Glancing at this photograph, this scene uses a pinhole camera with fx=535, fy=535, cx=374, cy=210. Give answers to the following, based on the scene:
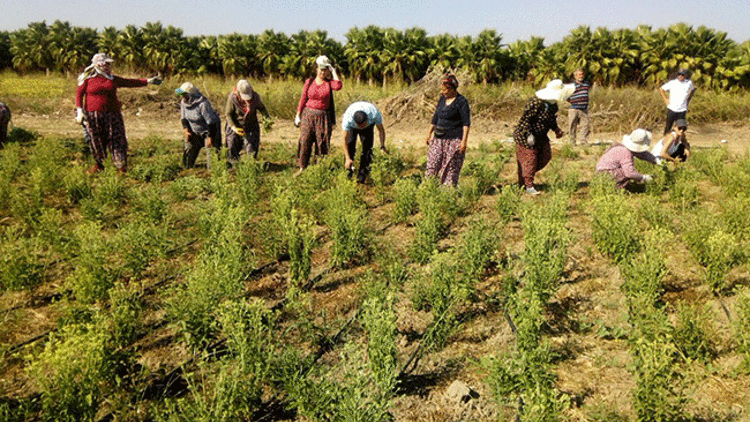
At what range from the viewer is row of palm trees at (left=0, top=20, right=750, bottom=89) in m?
17.3

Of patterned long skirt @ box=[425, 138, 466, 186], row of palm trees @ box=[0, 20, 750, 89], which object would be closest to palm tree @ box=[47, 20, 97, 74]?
row of palm trees @ box=[0, 20, 750, 89]

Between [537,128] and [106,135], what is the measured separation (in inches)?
224

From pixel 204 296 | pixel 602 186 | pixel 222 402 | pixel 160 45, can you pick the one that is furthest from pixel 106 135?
pixel 160 45

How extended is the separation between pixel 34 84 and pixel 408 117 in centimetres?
1450

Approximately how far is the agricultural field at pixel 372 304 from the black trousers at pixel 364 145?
198 millimetres

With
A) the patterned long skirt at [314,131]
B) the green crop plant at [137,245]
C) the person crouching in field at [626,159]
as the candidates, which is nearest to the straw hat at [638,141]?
the person crouching in field at [626,159]

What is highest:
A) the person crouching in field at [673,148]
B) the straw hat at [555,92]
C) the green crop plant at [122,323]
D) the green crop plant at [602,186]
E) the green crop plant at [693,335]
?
the straw hat at [555,92]

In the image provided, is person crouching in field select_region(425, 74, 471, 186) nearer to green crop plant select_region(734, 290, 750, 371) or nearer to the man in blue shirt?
the man in blue shirt

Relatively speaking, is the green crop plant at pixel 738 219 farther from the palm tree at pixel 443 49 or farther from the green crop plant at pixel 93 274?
the palm tree at pixel 443 49

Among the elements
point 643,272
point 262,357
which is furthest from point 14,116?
point 643,272

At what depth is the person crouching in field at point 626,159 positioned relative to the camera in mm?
6473

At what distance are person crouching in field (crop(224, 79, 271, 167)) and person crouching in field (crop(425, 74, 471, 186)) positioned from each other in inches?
98.7

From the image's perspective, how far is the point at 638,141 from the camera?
21.1 ft

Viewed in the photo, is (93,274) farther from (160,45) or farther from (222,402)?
(160,45)
